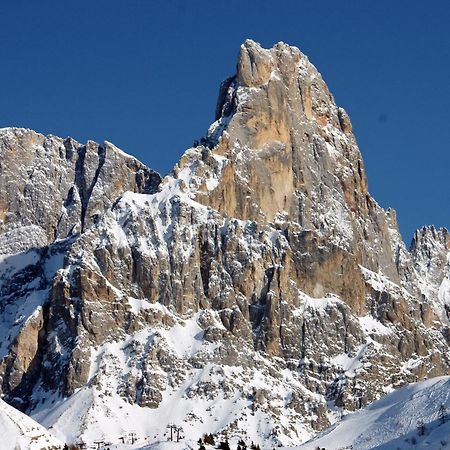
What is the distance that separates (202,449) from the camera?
610 ft

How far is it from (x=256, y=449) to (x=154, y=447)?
1336cm

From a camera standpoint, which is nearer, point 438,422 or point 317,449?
point 438,422

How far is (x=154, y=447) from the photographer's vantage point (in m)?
194

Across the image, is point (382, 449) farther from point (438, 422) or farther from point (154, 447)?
point (154, 447)

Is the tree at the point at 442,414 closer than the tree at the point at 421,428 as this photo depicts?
No

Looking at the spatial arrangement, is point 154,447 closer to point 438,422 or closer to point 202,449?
point 202,449

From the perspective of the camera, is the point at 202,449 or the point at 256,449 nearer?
the point at 202,449

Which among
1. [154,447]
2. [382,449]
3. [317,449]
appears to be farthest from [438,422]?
[154,447]

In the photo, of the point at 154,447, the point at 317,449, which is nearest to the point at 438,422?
the point at 317,449

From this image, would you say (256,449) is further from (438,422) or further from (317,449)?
(438,422)

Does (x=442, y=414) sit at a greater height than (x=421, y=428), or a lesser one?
greater

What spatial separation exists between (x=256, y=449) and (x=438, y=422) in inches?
955

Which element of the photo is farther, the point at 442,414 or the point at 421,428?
the point at 442,414

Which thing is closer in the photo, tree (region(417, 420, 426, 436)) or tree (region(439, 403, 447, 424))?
tree (region(417, 420, 426, 436))
